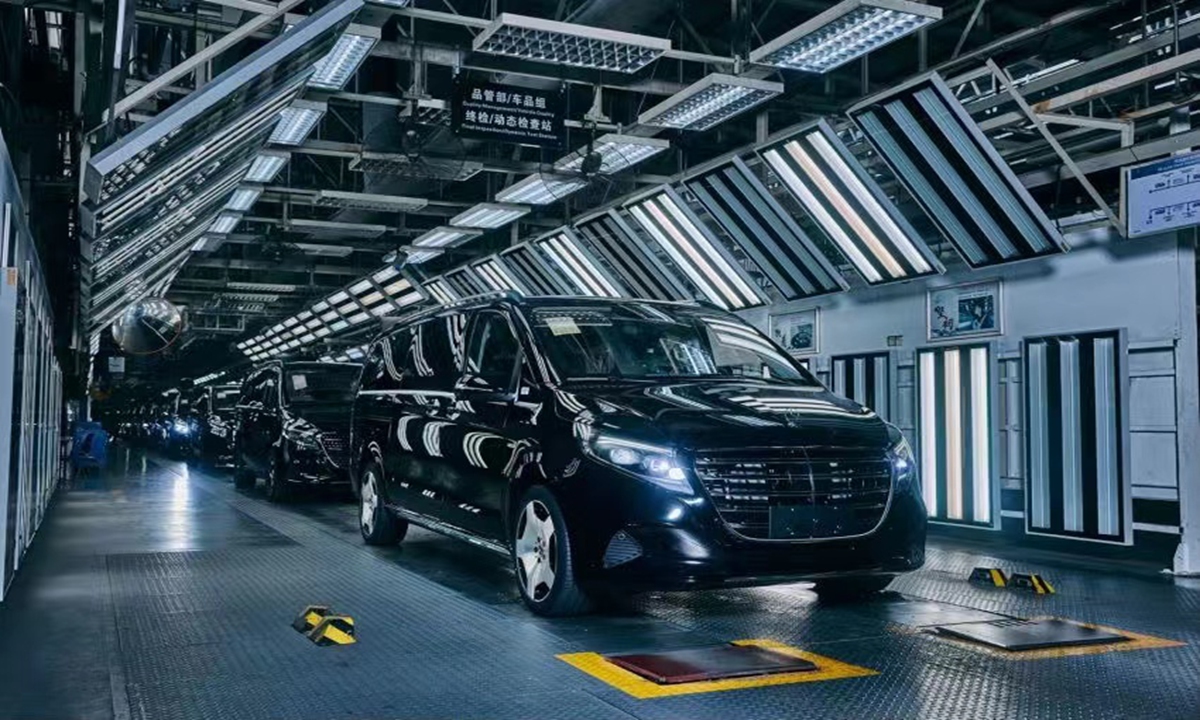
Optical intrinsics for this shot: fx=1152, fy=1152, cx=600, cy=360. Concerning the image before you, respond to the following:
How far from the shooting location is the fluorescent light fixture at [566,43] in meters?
8.94

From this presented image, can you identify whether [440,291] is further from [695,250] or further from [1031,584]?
[1031,584]

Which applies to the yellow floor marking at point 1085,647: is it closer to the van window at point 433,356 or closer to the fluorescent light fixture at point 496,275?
the van window at point 433,356

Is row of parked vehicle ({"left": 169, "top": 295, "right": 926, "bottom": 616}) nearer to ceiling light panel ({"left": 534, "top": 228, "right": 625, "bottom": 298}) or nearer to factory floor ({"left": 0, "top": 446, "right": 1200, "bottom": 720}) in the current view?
factory floor ({"left": 0, "top": 446, "right": 1200, "bottom": 720})

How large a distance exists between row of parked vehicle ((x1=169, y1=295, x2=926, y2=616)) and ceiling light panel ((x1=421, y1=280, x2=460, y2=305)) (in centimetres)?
1535

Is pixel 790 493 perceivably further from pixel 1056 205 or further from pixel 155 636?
pixel 1056 205

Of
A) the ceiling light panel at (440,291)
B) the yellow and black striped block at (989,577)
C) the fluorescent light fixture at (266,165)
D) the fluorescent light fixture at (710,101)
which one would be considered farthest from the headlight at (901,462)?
the ceiling light panel at (440,291)

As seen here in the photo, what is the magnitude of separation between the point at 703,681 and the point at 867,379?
306 inches

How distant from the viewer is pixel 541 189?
48.6 ft

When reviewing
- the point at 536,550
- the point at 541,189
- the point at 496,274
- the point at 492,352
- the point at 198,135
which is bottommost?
the point at 536,550

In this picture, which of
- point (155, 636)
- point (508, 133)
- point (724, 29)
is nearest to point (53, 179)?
point (508, 133)

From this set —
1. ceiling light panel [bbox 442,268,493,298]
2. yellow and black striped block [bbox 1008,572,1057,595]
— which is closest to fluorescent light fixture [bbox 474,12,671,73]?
yellow and black striped block [bbox 1008,572,1057,595]

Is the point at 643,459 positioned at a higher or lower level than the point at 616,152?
lower

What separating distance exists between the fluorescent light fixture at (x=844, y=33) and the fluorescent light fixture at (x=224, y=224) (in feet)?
31.8

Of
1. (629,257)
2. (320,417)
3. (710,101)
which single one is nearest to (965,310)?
(710,101)
